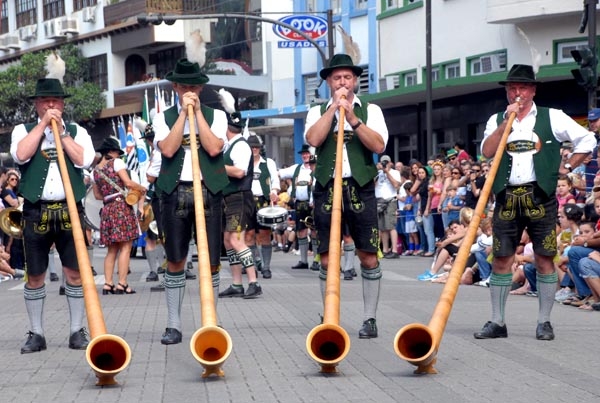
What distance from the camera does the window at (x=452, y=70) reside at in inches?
1300

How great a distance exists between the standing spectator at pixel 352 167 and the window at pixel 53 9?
61.5 m

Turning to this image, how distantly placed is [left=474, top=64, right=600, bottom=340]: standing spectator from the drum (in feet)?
25.0

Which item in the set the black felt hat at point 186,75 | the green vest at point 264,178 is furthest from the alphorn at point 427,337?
the green vest at point 264,178

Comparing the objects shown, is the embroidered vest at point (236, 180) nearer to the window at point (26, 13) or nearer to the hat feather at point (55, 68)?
the hat feather at point (55, 68)

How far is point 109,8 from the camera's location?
60.7m

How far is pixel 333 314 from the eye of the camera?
8.10 meters

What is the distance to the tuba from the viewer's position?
14016mm

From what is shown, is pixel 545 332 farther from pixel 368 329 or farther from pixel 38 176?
pixel 38 176


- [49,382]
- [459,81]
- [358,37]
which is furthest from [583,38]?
[49,382]

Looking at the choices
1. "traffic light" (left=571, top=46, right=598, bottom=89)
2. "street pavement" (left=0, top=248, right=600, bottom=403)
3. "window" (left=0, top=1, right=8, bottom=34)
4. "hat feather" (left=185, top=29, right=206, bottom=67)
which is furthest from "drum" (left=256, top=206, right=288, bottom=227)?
"window" (left=0, top=1, right=8, bottom=34)

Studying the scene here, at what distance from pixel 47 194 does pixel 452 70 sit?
2514cm

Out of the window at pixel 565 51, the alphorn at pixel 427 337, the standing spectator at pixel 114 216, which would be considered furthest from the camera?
the window at pixel 565 51

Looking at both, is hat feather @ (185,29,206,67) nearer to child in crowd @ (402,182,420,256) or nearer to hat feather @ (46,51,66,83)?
hat feather @ (46,51,66,83)

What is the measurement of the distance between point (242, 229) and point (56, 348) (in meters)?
4.68
